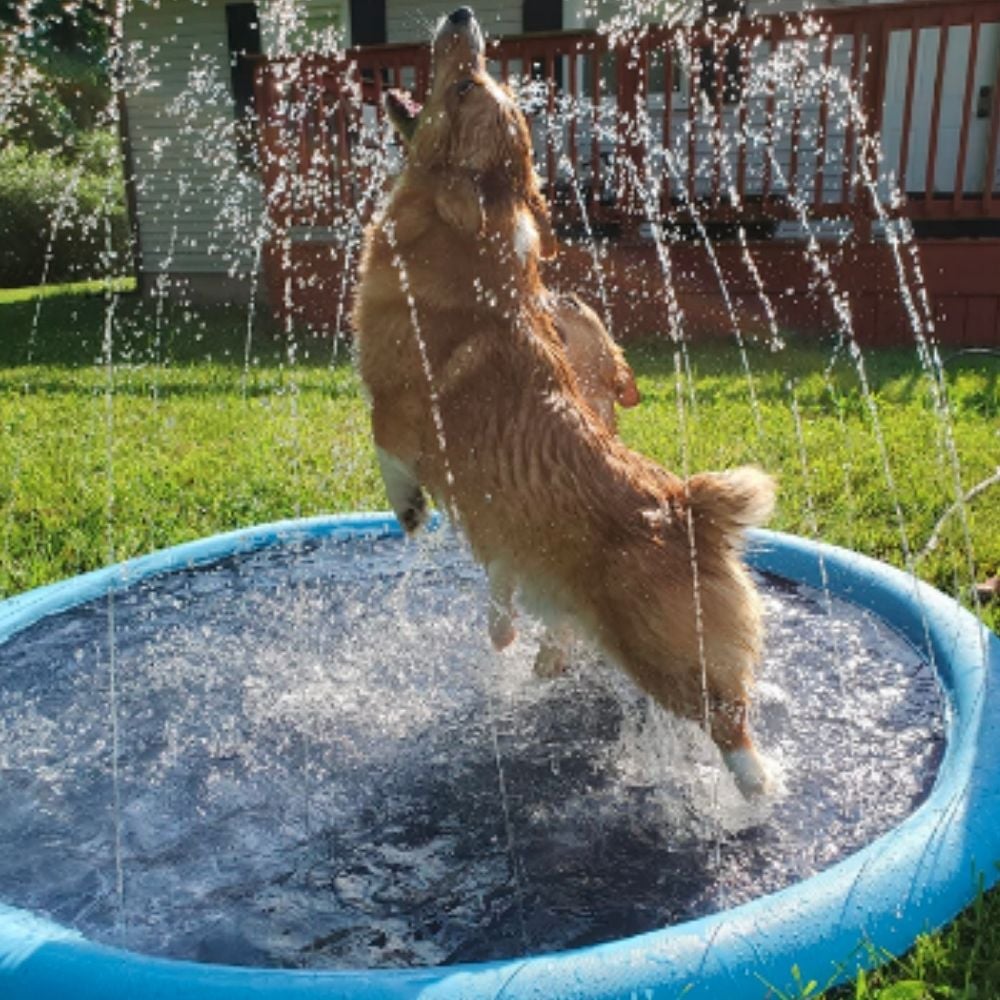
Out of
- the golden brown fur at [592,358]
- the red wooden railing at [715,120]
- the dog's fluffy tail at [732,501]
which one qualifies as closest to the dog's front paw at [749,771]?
the dog's fluffy tail at [732,501]

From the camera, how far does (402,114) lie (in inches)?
125

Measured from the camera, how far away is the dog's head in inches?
113

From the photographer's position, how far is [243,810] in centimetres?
278

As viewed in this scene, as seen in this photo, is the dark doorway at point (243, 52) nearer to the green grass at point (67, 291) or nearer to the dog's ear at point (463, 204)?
the green grass at point (67, 291)

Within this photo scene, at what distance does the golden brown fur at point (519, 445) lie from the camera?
2600 mm

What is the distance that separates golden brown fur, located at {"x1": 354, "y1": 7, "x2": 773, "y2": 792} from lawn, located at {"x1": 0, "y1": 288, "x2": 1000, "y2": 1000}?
0.81 meters

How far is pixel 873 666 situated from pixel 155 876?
218cm

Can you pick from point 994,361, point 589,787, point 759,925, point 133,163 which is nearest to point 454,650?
point 589,787

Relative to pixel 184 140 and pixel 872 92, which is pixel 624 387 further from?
pixel 184 140

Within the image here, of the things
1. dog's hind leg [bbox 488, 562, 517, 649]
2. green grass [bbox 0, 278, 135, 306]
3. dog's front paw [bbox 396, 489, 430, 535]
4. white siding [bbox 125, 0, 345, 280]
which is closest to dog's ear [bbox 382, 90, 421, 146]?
dog's front paw [bbox 396, 489, 430, 535]

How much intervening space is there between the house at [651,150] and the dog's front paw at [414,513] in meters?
4.50

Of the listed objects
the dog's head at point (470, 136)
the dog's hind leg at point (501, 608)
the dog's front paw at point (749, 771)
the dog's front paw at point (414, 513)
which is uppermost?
the dog's head at point (470, 136)

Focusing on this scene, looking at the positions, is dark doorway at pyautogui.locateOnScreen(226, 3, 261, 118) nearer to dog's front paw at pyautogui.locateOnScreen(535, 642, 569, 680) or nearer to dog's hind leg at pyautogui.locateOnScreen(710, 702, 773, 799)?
dog's front paw at pyautogui.locateOnScreen(535, 642, 569, 680)

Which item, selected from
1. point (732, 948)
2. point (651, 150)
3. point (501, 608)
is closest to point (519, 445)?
point (501, 608)
